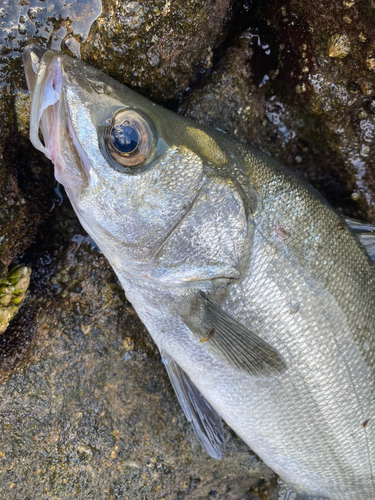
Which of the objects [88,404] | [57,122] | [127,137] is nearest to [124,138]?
[127,137]

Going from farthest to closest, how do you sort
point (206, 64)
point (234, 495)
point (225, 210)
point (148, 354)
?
point (234, 495)
point (148, 354)
point (206, 64)
point (225, 210)

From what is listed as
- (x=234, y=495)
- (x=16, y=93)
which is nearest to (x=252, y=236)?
(x=16, y=93)

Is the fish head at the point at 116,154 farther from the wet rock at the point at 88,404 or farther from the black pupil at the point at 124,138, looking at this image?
the wet rock at the point at 88,404

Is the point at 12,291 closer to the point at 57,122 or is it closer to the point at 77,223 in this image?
the point at 77,223

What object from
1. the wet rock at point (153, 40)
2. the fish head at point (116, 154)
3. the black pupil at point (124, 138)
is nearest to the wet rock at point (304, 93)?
the wet rock at point (153, 40)

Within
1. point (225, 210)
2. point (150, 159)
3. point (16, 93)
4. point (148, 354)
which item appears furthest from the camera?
point (148, 354)

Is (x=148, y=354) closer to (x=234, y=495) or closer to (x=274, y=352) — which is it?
(x=274, y=352)

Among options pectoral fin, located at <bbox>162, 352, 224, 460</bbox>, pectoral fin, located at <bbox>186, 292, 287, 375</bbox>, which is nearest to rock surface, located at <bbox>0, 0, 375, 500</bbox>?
pectoral fin, located at <bbox>162, 352, 224, 460</bbox>
